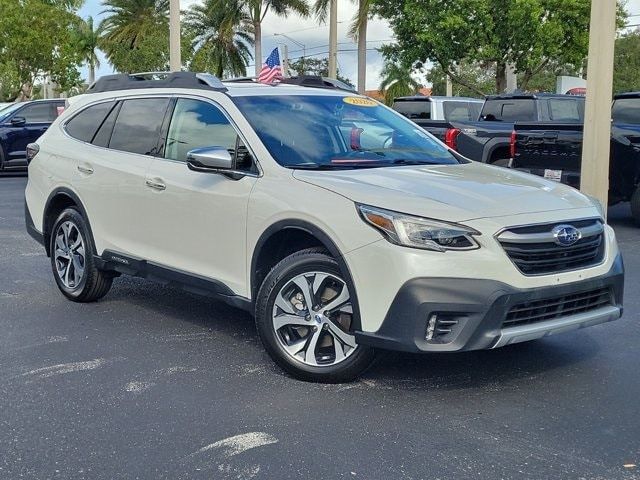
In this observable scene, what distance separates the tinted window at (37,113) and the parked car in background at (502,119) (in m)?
10.6

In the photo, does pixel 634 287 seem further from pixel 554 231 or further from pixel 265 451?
pixel 265 451

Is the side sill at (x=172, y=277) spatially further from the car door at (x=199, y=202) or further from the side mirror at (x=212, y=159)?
the side mirror at (x=212, y=159)

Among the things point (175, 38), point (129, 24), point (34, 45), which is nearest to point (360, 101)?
point (175, 38)

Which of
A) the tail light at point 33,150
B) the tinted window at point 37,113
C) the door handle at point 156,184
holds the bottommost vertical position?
the tinted window at point 37,113

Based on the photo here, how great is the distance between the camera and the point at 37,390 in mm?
4898

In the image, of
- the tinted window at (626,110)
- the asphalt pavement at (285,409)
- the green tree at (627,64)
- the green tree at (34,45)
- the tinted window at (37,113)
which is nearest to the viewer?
the asphalt pavement at (285,409)

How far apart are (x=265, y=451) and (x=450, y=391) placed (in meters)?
1.29

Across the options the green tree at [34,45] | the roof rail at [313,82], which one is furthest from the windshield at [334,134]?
the green tree at [34,45]

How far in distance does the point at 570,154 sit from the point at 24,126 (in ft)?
43.0

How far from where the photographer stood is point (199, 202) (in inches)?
218

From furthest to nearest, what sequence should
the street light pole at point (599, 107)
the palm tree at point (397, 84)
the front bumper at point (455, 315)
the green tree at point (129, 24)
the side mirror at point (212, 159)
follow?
the palm tree at point (397, 84), the green tree at point (129, 24), the street light pole at point (599, 107), the side mirror at point (212, 159), the front bumper at point (455, 315)

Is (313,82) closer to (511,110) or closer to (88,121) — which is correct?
(88,121)

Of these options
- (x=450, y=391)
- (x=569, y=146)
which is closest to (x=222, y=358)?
(x=450, y=391)

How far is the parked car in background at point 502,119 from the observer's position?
42.1 ft
